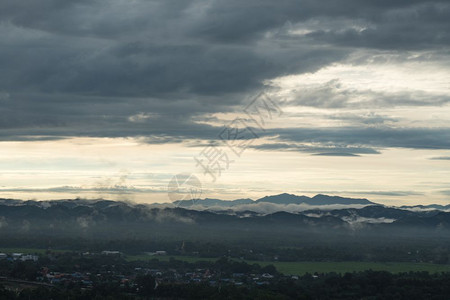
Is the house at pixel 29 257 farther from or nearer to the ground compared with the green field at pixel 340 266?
farther from the ground

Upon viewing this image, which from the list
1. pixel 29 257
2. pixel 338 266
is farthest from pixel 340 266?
pixel 29 257

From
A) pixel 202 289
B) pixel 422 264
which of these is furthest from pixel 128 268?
pixel 422 264

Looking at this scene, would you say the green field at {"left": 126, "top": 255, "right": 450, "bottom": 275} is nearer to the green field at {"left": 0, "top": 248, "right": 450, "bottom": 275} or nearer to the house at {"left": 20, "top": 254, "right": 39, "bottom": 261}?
the green field at {"left": 0, "top": 248, "right": 450, "bottom": 275}

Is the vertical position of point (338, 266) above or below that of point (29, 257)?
below

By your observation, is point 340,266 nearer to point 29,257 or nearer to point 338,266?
point 338,266

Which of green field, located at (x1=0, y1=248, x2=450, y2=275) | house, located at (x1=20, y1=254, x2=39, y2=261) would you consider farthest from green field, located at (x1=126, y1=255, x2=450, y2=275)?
house, located at (x1=20, y1=254, x2=39, y2=261)

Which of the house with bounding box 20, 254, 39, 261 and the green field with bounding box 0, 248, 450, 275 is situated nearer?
the green field with bounding box 0, 248, 450, 275

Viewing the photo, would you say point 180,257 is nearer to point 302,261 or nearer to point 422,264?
point 302,261

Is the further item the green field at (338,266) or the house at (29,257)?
the house at (29,257)

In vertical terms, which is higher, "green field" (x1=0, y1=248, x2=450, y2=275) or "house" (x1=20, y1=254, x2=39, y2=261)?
"house" (x1=20, y1=254, x2=39, y2=261)

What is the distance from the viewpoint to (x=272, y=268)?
161375mm

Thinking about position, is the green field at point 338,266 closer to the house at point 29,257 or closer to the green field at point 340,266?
the green field at point 340,266

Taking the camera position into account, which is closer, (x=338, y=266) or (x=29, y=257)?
(x=338, y=266)

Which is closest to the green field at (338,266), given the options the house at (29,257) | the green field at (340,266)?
the green field at (340,266)
